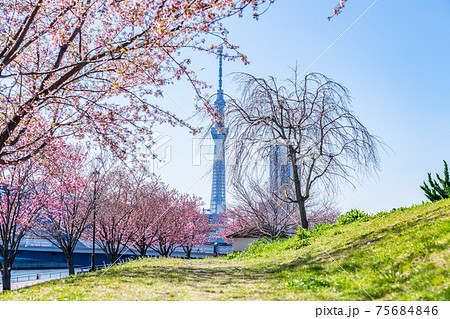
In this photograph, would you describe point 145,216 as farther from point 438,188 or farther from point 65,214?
point 438,188

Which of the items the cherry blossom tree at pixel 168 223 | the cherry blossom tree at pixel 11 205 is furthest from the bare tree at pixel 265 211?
the cherry blossom tree at pixel 11 205

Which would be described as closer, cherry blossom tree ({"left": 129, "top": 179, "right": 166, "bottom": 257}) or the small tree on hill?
the small tree on hill

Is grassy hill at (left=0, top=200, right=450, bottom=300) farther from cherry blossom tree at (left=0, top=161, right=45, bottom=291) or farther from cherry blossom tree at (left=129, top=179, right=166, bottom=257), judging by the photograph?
cherry blossom tree at (left=129, top=179, right=166, bottom=257)

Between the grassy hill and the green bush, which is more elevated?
the green bush

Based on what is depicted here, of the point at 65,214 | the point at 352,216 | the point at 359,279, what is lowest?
the point at 359,279

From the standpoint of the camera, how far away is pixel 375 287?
4883 mm

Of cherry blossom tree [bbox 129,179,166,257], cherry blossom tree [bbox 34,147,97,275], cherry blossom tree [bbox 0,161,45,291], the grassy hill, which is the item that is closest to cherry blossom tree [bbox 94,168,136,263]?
cherry blossom tree [bbox 129,179,166,257]

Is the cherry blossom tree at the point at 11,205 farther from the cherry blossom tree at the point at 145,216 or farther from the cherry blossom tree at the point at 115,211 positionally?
the cherry blossom tree at the point at 145,216

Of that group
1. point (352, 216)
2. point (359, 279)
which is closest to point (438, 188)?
point (352, 216)

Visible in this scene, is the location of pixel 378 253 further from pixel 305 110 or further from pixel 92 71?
pixel 305 110

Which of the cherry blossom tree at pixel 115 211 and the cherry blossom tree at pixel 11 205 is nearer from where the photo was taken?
the cherry blossom tree at pixel 11 205
